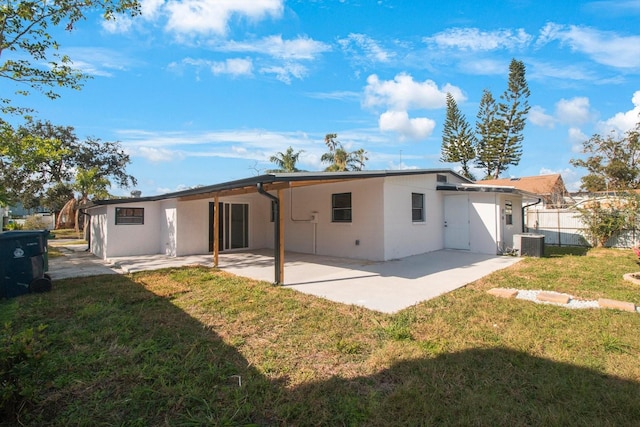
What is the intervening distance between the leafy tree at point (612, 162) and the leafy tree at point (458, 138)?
27.4ft

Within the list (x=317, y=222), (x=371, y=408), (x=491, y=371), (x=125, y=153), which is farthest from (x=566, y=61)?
(x=125, y=153)

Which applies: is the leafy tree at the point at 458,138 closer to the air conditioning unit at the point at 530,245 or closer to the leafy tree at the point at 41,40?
the air conditioning unit at the point at 530,245

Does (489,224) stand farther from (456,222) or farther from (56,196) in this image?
(56,196)

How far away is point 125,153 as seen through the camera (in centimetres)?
3148

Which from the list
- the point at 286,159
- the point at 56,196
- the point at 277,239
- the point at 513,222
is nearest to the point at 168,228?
the point at 277,239

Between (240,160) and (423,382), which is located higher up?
(240,160)

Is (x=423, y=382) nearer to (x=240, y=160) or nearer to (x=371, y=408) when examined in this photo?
(x=371, y=408)

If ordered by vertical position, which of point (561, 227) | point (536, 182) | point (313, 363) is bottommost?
point (313, 363)

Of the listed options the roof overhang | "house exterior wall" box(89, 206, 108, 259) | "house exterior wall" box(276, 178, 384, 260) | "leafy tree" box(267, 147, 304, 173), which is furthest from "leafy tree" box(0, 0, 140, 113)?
"leafy tree" box(267, 147, 304, 173)

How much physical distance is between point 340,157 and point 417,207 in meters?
17.8

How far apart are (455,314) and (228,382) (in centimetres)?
328

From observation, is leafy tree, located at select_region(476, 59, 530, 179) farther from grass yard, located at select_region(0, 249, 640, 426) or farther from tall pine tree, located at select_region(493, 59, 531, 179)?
grass yard, located at select_region(0, 249, 640, 426)

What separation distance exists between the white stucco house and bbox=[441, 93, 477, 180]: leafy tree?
19.3m

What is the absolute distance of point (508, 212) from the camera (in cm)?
1215
